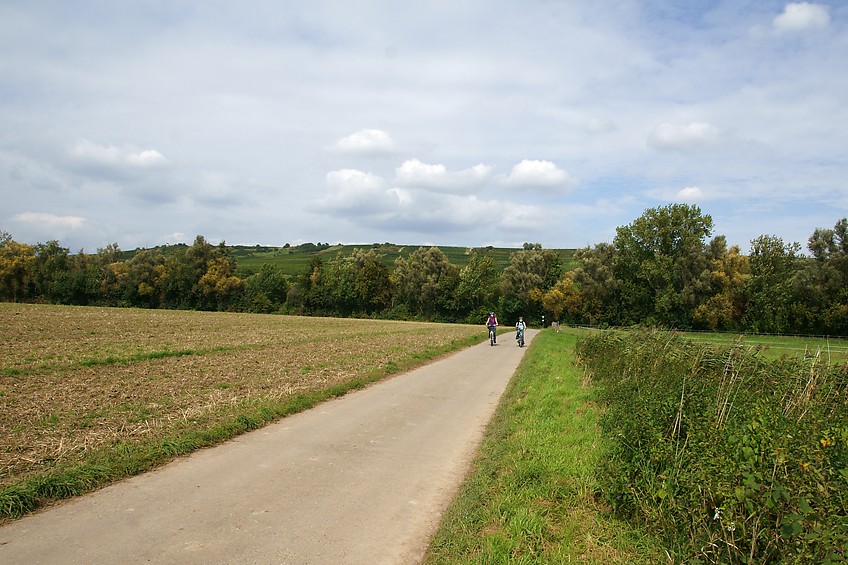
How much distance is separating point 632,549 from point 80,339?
26.5 metres

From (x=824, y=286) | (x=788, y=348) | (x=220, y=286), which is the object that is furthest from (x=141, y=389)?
(x=220, y=286)

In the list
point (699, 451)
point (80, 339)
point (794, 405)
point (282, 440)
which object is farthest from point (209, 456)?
point (80, 339)

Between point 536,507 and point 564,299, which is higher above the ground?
point 564,299

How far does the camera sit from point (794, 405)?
6059 millimetres

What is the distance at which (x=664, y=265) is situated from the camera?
59.9 meters

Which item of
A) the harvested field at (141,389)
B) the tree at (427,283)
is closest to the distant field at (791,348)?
the harvested field at (141,389)

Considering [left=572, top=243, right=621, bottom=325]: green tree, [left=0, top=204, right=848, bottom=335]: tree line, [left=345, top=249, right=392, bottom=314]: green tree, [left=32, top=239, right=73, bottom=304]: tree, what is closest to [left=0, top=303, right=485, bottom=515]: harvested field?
[left=0, top=204, right=848, bottom=335]: tree line

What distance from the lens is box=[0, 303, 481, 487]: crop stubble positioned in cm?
783

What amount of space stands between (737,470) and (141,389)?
473 inches

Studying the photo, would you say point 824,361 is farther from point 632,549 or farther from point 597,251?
point 597,251

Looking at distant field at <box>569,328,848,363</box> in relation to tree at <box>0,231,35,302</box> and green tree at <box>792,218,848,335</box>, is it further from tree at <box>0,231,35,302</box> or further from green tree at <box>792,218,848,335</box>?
tree at <box>0,231,35,302</box>

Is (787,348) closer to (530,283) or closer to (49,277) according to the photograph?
(530,283)

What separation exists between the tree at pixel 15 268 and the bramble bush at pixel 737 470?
324 feet

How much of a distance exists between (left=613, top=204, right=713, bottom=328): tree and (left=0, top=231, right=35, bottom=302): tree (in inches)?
3509
